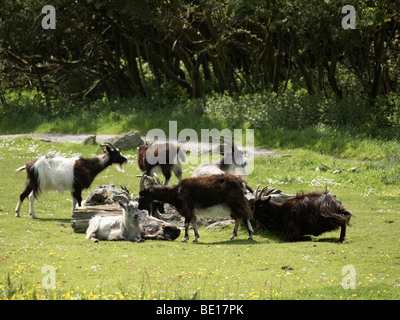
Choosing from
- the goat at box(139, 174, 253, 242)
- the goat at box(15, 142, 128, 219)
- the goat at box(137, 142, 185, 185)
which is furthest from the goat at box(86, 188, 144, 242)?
the goat at box(137, 142, 185, 185)

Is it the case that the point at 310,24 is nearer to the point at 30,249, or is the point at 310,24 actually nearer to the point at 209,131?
the point at 209,131

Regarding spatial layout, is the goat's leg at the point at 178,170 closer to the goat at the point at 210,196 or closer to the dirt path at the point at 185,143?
the goat at the point at 210,196

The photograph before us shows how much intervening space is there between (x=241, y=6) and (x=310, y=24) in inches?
123

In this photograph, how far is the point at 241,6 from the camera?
24.2 meters

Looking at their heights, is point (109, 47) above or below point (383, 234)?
above

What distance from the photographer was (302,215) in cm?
1141

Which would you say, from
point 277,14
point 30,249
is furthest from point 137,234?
point 277,14

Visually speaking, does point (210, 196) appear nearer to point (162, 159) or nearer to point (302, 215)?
point (302, 215)

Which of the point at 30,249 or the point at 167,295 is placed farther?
the point at 30,249

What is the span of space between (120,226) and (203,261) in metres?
2.75

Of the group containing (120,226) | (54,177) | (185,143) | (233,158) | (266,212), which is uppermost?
(233,158)

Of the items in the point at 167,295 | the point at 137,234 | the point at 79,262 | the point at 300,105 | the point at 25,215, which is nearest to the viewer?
the point at 167,295

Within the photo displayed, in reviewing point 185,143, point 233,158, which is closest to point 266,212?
point 233,158

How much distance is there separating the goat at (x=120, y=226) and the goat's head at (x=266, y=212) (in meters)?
2.51
